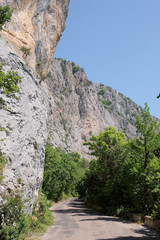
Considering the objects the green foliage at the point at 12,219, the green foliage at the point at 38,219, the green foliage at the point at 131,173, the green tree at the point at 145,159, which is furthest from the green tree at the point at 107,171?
the green foliage at the point at 12,219

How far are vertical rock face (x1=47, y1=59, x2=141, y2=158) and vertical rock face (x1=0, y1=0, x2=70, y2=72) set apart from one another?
31.1 metres

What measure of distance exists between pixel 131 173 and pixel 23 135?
984 centimetres

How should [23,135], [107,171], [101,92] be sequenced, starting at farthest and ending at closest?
[101,92]
[107,171]
[23,135]

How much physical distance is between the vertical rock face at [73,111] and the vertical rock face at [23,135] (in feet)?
159

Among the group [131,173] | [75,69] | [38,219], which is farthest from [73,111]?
[38,219]

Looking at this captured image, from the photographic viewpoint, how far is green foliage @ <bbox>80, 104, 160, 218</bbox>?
17484 mm

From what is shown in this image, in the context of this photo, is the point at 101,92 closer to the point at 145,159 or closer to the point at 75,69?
the point at 75,69

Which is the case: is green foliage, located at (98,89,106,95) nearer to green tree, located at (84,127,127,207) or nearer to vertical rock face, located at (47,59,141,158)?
vertical rock face, located at (47,59,141,158)

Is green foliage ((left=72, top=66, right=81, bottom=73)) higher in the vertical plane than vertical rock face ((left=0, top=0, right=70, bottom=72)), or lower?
higher

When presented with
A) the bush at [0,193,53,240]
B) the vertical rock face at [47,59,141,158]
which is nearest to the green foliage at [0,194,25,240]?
the bush at [0,193,53,240]

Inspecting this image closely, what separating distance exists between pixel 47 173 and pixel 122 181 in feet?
34.3

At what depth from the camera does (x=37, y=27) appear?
32656mm

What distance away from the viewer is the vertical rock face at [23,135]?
460 inches

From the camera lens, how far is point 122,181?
20.8 metres
